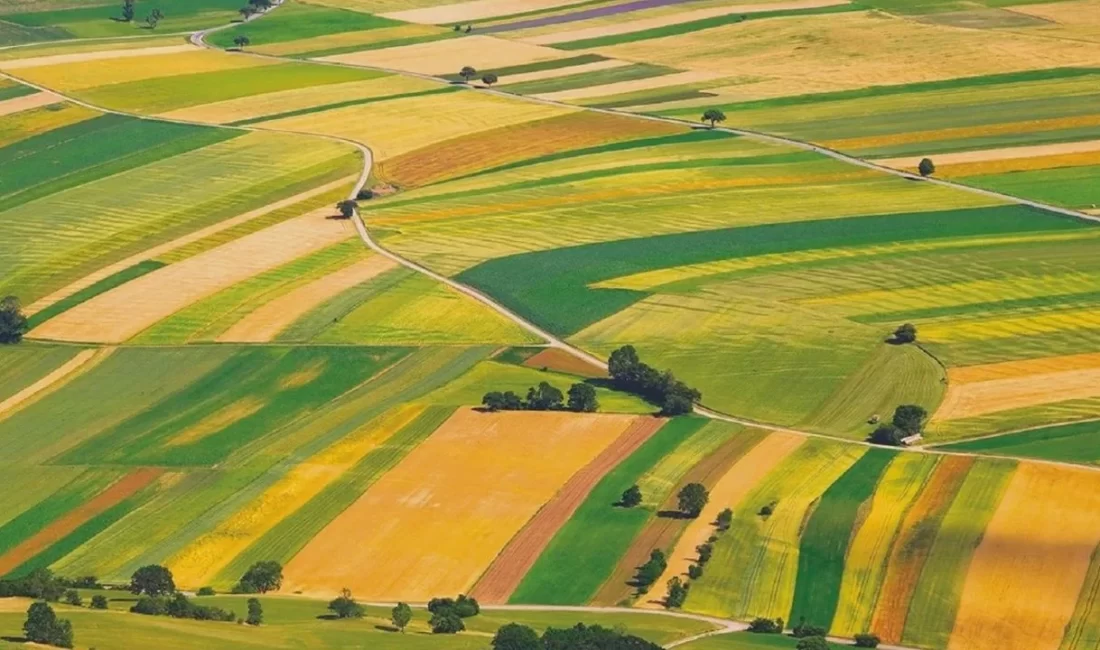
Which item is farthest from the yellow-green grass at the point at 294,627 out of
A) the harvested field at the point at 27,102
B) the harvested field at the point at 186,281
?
the harvested field at the point at 27,102

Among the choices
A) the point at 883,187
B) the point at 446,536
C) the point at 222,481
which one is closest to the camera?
the point at 446,536

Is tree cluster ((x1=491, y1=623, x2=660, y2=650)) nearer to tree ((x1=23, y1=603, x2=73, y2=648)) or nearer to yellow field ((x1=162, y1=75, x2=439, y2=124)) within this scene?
tree ((x1=23, y1=603, x2=73, y2=648))

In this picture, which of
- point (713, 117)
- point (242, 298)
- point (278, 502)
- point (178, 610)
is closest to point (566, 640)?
point (178, 610)

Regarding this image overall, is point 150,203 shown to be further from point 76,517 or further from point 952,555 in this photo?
point 952,555

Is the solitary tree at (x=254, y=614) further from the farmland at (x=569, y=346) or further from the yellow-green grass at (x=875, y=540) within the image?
the yellow-green grass at (x=875, y=540)

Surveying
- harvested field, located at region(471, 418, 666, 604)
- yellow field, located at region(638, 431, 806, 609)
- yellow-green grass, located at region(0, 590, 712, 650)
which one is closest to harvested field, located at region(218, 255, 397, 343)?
→ harvested field, located at region(471, 418, 666, 604)

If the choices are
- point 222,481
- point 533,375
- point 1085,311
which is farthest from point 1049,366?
point 222,481

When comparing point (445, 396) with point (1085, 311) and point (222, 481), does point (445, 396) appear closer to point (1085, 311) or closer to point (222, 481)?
point (222, 481)

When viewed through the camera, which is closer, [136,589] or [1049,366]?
[136,589]
